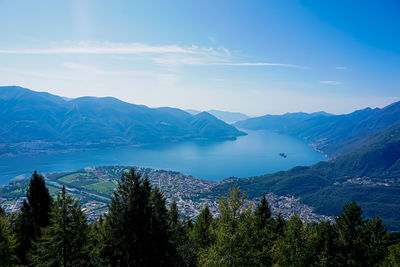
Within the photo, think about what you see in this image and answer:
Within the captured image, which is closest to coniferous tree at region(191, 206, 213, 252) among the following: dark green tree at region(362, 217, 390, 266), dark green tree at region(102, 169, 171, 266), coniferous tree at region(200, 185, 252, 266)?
dark green tree at region(102, 169, 171, 266)

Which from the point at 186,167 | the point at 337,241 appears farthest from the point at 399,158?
the point at 337,241

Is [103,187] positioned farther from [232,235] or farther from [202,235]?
[232,235]

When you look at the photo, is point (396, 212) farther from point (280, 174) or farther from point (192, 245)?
point (192, 245)

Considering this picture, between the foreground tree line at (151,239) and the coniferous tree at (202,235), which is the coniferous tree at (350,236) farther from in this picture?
the coniferous tree at (202,235)

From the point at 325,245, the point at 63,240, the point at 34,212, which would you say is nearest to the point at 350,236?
the point at 325,245

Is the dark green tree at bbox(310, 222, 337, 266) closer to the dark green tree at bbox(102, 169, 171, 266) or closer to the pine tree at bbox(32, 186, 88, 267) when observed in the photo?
the dark green tree at bbox(102, 169, 171, 266)

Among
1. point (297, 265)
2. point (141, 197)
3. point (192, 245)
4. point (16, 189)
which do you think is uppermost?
point (141, 197)

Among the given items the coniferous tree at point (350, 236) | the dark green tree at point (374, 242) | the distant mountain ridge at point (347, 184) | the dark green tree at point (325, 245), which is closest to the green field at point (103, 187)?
A: the distant mountain ridge at point (347, 184)
